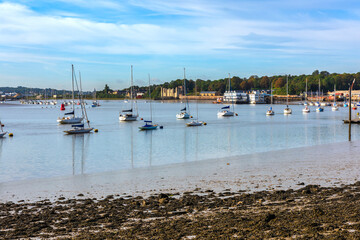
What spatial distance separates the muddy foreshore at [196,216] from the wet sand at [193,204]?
0.03 metres

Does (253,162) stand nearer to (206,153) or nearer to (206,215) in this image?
(206,153)

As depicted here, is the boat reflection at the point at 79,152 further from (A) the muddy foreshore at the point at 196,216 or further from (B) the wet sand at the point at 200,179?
(A) the muddy foreshore at the point at 196,216

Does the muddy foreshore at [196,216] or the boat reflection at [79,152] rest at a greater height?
the muddy foreshore at [196,216]

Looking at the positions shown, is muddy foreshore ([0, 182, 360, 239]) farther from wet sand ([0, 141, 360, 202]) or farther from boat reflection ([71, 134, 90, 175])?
boat reflection ([71, 134, 90, 175])

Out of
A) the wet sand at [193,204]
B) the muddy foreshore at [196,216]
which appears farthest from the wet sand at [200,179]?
the muddy foreshore at [196,216]

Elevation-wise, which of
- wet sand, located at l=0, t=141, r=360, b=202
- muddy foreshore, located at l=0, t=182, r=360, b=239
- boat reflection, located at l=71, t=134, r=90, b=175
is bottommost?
boat reflection, located at l=71, t=134, r=90, b=175

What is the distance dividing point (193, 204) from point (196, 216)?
179cm

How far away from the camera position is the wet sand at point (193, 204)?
11.7m

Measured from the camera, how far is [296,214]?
42.3 ft

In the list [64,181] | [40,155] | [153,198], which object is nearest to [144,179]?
[64,181]

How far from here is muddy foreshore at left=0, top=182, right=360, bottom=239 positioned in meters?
11.4

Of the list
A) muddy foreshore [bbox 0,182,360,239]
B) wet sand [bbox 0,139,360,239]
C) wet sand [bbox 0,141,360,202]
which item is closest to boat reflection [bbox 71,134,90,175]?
wet sand [bbox 0,141,360,202]

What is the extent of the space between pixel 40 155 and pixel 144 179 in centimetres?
1863

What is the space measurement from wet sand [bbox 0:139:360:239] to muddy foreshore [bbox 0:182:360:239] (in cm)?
3
